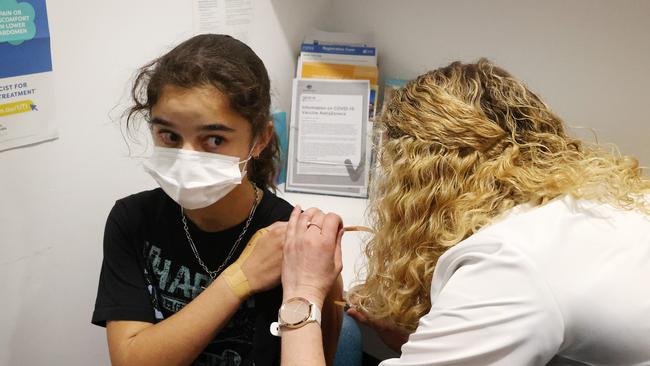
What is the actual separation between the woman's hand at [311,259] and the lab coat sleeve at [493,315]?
0.81 feet

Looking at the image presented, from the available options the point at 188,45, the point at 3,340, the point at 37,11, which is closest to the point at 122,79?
the point at 37,11

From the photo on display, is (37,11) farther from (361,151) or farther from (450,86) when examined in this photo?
(361,151)

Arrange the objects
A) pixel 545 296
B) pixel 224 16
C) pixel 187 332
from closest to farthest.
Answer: pixel 545 296
pixel 187 332
pixel 224 16

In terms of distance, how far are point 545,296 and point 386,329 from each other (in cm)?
68

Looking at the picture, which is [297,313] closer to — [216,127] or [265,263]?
[265,263]

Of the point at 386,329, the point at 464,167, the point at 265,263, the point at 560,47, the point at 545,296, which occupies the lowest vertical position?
the point at 386,329

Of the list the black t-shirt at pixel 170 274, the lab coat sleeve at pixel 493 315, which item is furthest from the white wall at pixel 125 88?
the lab coat sleeve at pixel 493 315

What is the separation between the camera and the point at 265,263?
101 cm

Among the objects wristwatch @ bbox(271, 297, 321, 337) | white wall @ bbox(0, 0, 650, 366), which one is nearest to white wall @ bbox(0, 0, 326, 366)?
white wall @ bbox(0, 0, 650, 366)

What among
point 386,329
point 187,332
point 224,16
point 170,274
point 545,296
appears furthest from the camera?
point 224,16

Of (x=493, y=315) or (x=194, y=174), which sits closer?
(x=493, y=315)

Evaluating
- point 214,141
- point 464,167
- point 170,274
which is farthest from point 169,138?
point 464,167

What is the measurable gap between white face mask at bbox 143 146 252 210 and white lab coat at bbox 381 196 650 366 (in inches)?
19.6

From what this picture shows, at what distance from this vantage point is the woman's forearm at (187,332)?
1.00m
